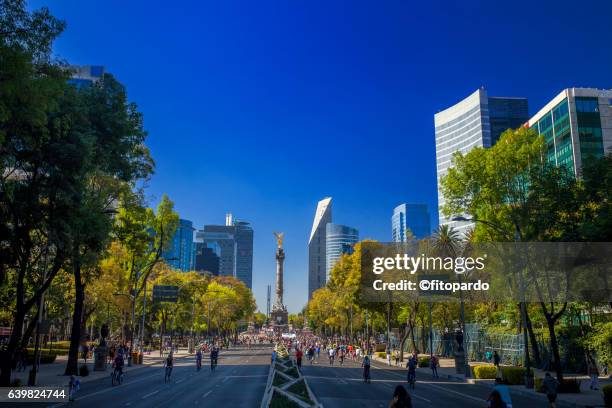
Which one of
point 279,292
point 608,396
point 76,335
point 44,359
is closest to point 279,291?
point 279,292

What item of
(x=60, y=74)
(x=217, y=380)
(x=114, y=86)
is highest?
(x=114, y=86)

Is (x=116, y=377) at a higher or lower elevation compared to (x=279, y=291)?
lower

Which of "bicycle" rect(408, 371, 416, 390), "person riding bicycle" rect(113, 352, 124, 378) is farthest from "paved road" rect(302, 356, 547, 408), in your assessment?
"person riding bicycle" rect(113, 352, 124, 378)

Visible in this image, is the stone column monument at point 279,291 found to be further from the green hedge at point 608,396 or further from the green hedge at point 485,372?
the green hedge at point 608,396

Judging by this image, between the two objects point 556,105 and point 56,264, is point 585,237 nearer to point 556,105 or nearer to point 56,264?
point 56,264

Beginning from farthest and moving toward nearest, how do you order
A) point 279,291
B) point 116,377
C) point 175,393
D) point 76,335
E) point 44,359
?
1. point 279,291
2. point 44,359
3. point 76,335
4. point 116,377
5. point 175,393

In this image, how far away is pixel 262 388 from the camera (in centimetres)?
A: 2822

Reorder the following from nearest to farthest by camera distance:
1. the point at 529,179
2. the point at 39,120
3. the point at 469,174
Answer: the point at 39,120
the point at 529,179
the point at 469,174

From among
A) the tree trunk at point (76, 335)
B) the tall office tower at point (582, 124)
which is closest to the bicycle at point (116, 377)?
the tree trunk at point (76, 335)

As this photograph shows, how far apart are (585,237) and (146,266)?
3826cm

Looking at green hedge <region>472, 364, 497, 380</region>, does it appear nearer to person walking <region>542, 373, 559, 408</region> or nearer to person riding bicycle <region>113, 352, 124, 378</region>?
person walking <region>542, 373, 559, 408</region>

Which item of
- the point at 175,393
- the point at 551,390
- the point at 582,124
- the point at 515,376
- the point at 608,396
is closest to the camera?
the point at 551,390

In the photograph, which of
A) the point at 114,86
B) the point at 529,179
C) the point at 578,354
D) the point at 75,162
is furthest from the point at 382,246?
the point at 75,162

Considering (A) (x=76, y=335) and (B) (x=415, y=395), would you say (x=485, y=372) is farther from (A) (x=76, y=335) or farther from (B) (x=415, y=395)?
(A) (x=76, y=335)
